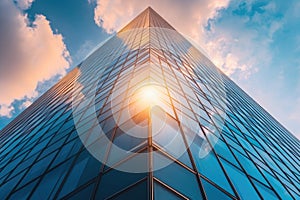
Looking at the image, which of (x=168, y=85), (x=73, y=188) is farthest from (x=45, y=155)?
(x=168, y=85)

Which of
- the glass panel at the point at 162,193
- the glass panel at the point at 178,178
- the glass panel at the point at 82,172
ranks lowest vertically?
the glass panel at the point at 162,193

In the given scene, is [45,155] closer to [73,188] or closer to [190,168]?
[73,188]

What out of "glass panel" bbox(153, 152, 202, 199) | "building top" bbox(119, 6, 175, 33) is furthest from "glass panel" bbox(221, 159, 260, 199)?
"building top" bbox(119, 6, 175, 33)

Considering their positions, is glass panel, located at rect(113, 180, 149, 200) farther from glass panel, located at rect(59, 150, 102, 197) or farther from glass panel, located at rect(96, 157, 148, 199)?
glass panel, located at rect(59, 150, 102, 197)

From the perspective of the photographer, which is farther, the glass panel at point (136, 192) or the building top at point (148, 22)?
the building top at point (148, 22)

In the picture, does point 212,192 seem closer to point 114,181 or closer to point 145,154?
point 145,154

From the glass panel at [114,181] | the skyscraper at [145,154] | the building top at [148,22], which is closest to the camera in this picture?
the glass panel at [114,181]

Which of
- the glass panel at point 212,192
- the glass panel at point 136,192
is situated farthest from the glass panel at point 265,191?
the glass panel at point 136,192

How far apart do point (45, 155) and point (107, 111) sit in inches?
159

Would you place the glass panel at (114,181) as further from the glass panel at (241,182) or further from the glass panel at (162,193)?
the glass panel at (241,182)

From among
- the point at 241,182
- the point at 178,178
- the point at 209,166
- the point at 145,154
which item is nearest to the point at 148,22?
the point at 241,182

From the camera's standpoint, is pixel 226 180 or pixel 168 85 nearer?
pixel 226 180

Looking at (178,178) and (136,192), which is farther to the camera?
(178,178)

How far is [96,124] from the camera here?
12.8 metres
